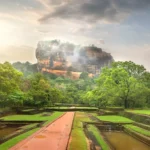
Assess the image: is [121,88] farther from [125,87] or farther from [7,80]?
[7,80]

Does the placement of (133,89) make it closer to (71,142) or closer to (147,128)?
(147,128)

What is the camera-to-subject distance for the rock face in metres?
133

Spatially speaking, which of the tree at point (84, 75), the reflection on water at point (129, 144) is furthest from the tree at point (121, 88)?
the tree at point (84, 75)

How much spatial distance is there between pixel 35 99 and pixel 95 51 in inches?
4098

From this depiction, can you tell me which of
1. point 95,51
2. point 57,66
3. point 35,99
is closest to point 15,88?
point 35,99

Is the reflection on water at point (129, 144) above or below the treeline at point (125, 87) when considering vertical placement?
below

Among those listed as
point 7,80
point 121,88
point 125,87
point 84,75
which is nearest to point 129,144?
point 7,80

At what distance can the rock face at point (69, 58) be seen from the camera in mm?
132875

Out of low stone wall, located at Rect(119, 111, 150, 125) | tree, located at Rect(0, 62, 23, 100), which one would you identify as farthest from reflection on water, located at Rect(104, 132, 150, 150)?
tree, located at Rect(0, 62, 23, 100)

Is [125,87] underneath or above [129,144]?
above

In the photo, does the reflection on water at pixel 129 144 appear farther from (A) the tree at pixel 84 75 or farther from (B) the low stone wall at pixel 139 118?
(A) the tree at pixel 84 75

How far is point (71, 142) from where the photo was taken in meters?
12.6

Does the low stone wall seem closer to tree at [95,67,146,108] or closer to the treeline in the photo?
tree at [95,67,146,108]

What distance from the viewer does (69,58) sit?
13888cm
